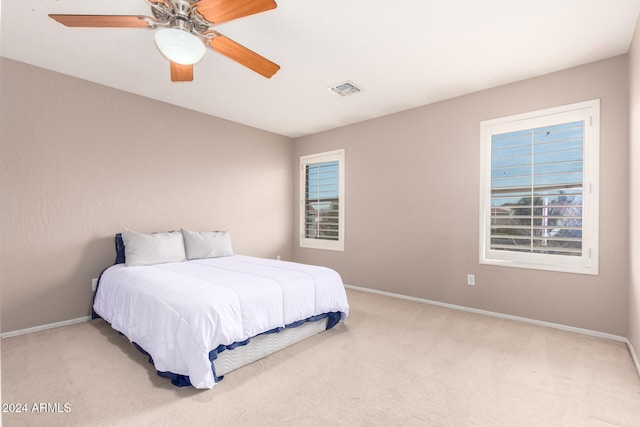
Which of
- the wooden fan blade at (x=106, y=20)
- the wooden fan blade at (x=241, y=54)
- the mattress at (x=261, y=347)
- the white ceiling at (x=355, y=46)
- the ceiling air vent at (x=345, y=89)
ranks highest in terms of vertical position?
the white ceiling at (x=355, y=46)

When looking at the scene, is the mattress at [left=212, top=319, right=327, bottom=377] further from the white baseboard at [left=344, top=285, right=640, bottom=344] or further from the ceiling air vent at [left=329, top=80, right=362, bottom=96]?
the ceiling air vent at [left=329, top=80, right=362, bottom=96]

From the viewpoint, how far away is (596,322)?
307 centimetres

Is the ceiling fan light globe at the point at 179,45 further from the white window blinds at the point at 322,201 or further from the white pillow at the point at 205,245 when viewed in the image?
the white window blinds at the point at 322,201

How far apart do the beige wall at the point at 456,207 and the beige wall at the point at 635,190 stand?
20 cm

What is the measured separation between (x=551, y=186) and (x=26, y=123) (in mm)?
5078

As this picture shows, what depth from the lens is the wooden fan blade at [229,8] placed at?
1885mm

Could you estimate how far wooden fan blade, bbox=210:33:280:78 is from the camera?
2262 mm

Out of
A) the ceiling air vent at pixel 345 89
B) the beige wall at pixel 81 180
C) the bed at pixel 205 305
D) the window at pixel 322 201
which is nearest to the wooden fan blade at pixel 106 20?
the beige wall at pixel 81 180

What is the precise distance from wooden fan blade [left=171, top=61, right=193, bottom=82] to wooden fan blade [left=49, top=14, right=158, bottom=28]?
1.19 feet

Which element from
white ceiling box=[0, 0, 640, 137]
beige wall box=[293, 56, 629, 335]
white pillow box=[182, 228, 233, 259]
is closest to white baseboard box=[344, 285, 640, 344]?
beige wall box=[293, 56, 629, 335]

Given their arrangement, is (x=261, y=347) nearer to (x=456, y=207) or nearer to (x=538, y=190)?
(x=456, y=207)

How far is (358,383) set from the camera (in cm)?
230

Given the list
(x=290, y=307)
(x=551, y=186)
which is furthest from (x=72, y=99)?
(x=551, y=186)

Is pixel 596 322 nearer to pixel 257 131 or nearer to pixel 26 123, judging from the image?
pixel 257 131
